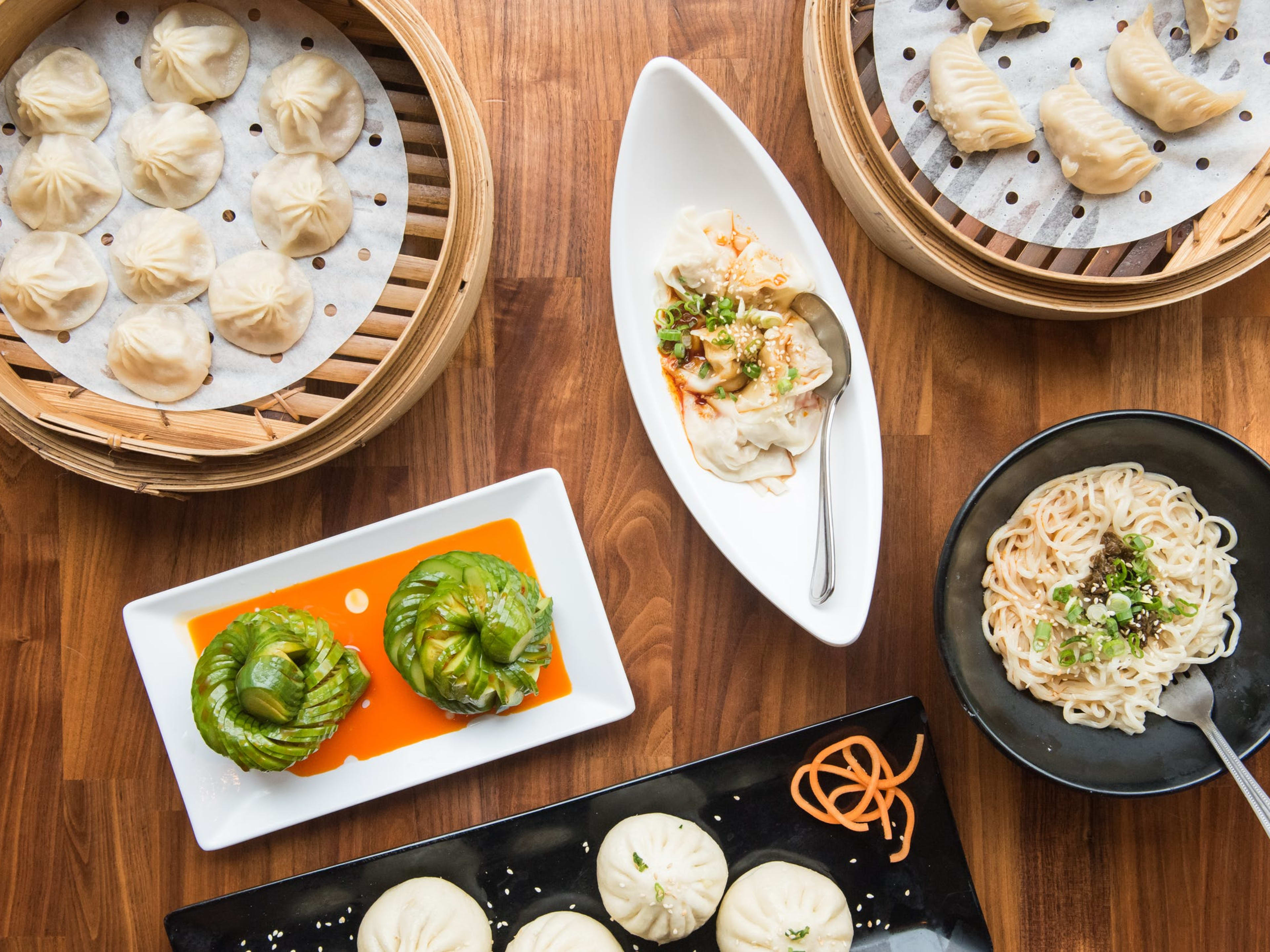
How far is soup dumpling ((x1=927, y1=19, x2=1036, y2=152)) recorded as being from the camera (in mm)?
1559

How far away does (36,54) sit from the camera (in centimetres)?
162

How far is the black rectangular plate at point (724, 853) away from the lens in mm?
1714

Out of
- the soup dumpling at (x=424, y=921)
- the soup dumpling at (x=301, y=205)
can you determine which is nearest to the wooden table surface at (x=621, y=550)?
the soup dumpling at (x=424, y=921)

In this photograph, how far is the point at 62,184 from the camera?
1.62 meters

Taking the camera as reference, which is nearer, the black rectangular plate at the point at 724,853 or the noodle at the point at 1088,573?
the noodle at the point at 1088,573

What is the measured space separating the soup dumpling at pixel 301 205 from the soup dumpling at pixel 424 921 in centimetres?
140

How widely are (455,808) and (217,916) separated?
1.81ft

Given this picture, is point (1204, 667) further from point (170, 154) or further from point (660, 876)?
point (170, 154)

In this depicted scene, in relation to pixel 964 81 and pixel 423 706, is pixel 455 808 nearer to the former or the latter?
pixel 423 706

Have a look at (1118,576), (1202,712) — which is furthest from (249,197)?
(1202,712)

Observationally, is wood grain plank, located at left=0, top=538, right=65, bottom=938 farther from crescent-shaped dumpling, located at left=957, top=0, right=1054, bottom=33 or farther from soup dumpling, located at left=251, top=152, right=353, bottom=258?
crescent-shaped dumpling, located at left=957, top=0, right=1054, bottom=33

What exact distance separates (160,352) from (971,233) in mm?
1704

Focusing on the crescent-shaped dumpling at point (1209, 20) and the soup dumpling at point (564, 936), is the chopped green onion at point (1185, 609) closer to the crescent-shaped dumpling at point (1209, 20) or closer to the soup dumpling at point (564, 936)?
the crescent-shaped dumpling at point (1209, 20)

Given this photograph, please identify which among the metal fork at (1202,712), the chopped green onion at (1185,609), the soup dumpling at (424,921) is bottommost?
the soup dumpling at (424,921)
